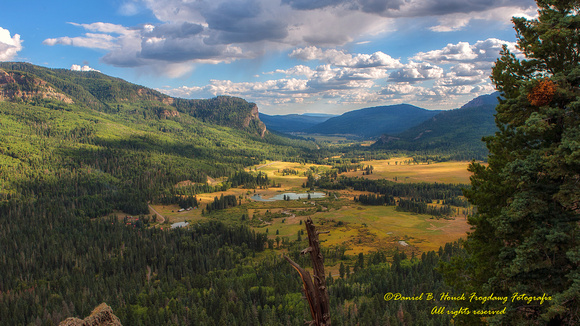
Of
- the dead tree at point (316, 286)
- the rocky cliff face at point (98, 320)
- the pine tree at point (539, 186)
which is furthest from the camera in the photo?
the rocky cliff face at point (98, 320)

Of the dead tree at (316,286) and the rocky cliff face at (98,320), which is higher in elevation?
the dead tree at (316,286)

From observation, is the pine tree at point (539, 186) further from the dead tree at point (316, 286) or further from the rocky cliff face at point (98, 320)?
the rocky cliff face at point (98, 320)

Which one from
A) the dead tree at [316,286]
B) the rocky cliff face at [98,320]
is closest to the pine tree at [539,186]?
the dead tree at [316,286]

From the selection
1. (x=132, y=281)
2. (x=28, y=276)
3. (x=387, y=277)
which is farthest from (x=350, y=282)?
(x=28, y=276)

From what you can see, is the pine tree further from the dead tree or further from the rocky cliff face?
the rocky cliff face

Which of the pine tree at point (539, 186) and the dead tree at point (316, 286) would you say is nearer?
the dead tree at point (316, 286)

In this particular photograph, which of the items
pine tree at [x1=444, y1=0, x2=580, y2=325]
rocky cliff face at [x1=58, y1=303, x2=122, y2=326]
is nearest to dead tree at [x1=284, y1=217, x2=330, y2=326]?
pine tree at [x1=444, y1=0, x2=580, y2=325]

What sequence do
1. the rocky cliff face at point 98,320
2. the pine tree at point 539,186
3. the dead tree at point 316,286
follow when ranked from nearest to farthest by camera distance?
the dead tree at point 316,286, the pine tree at point 539,186, the rocky cliff face at point 98,320

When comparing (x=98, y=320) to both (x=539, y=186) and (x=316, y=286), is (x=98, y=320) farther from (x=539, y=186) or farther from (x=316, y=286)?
(x=539, y=186)
